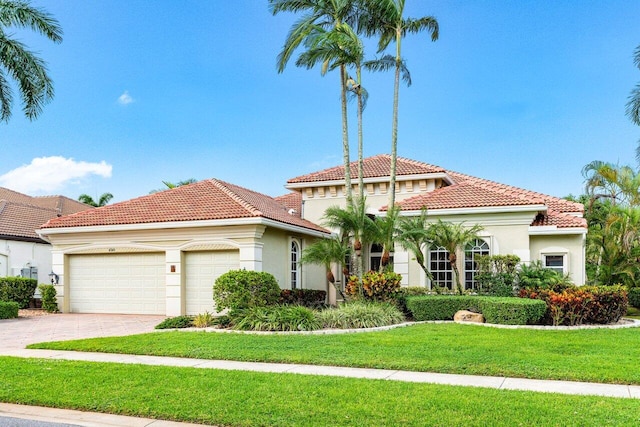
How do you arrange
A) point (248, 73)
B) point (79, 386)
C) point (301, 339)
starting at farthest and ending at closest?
point (248, 73)
point (301, 339)
point (79, 386)

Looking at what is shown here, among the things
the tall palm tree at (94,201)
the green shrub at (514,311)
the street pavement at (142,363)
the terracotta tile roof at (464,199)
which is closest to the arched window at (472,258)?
the terracotta tile roof at (464,199)

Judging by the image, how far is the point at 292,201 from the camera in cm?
2847

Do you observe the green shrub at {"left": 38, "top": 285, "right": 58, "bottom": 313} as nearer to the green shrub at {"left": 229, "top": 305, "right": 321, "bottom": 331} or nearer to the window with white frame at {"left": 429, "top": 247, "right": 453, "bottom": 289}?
the green shrub at {"left": 229, "top": 305, "right": 321, "bottom": 331}

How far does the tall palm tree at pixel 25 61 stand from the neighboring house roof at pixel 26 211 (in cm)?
1189

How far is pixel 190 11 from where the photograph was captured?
65.5 ft

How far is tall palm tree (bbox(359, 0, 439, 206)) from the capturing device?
1995cm

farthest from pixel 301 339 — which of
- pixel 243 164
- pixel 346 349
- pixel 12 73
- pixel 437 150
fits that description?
pixel 437 150

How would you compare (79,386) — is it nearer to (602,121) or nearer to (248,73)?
(248,73)

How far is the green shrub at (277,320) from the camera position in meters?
14.0

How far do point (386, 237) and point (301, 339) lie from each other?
6.48 meters

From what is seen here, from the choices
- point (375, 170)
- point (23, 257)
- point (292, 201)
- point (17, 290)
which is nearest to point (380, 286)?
point (375, 170)

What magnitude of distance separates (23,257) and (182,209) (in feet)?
41.2

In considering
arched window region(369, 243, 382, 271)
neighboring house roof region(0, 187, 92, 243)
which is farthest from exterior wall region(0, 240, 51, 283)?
arched window region(369, 243, 382, 271)

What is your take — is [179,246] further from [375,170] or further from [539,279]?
[539,279]
